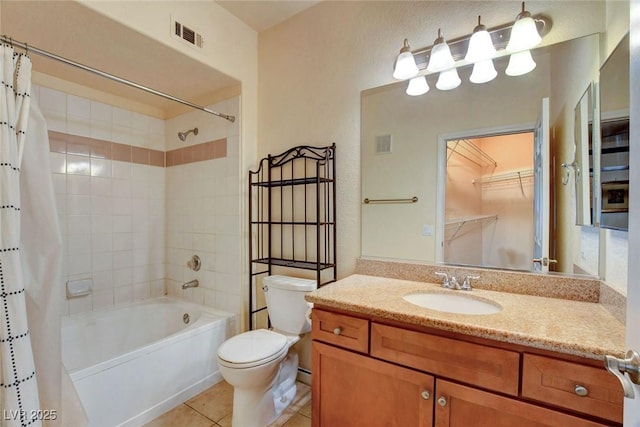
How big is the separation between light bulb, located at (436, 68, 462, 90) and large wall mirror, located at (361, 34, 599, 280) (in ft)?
0.10

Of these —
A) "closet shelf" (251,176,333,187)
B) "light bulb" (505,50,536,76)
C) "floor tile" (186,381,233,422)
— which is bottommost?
"floor tile" (186,381,233,422)

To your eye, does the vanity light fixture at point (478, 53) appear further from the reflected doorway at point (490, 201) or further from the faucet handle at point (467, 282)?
the faucet handle at point (467, 282)

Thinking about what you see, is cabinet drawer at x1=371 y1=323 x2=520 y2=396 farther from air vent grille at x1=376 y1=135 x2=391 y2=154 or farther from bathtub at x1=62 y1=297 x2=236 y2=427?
bathtub at x1=62 y1=297 x2=236 y2=427

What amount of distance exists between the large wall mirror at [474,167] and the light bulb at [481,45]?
78mm

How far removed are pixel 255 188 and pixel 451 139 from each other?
1431 mm

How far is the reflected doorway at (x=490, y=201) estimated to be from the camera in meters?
1.38

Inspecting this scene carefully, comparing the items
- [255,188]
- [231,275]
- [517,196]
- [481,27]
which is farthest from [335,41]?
[231,275]

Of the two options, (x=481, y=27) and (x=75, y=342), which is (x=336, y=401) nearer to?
(x=481, y=27)

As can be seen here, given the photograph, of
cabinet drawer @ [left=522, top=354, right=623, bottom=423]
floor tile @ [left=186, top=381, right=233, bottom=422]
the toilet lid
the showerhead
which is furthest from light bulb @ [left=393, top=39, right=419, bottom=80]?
floor tile @ [left=186, top=381, right=233, bottom=422]

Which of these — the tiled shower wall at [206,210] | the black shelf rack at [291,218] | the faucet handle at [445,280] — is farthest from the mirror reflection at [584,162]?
the tiled shower wall at [206,210]

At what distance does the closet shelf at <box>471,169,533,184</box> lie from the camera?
54.3 inches

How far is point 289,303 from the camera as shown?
187cm

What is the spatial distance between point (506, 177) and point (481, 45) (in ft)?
2.12

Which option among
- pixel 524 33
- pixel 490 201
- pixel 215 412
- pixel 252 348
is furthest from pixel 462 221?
pixel 215 412
